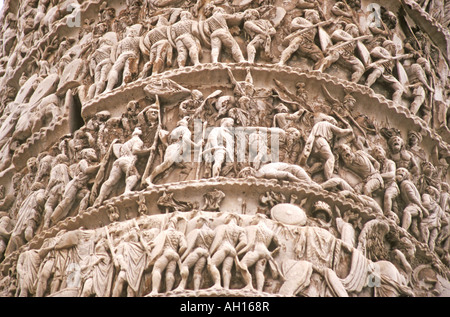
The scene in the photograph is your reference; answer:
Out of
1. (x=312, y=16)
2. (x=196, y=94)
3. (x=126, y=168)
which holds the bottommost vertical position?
(x=126, y=168)

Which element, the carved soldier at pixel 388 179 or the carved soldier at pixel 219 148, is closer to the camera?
the carved soldier at pixel 219 148

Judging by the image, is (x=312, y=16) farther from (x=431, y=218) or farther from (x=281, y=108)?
(x=431, y=218)

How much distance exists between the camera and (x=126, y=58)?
1118 centimetres

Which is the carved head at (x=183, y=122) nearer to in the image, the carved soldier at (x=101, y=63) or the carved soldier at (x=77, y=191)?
the carved soldier at (x=77, y=191)

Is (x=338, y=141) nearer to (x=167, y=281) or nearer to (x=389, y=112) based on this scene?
(x=389, y=112)

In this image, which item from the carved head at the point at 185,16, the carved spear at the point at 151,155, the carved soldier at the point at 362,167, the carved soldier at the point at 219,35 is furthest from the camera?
the carved head at the point at 185,16

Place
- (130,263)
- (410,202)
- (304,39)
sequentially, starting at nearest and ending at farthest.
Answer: (130,263) < (410,202) < (304,39)

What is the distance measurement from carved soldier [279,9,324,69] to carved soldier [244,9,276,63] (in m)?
0.17

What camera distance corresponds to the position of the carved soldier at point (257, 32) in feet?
36.0

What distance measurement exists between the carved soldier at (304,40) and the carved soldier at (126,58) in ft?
4.78

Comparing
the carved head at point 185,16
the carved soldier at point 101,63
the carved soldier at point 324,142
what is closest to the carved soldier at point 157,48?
the carved head at point 185,16

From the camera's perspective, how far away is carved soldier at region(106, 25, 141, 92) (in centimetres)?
1107

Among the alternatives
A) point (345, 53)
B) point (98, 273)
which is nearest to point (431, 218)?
point (345, 53)

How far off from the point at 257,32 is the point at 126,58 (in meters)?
1.31
